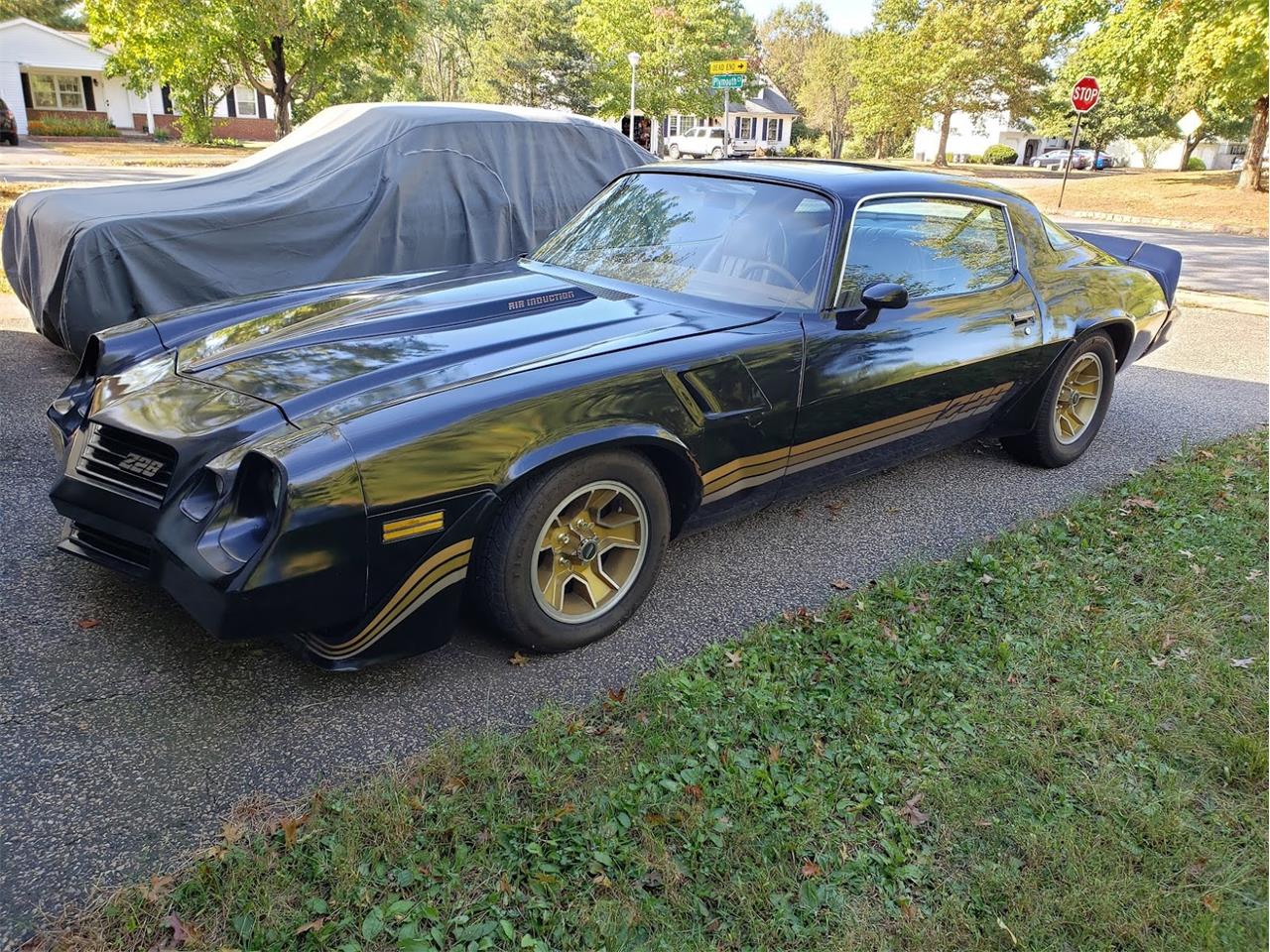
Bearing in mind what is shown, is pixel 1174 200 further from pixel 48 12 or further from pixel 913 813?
pixel 48 12

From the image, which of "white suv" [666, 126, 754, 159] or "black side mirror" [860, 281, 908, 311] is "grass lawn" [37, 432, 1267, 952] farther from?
"white suv" [666, 126, 754, 159]

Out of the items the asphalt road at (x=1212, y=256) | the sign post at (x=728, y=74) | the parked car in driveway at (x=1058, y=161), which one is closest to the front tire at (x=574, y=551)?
the asphalt road at (x=1212, y=256)

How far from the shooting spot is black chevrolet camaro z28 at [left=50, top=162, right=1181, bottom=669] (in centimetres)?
234

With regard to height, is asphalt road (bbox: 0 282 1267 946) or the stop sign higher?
the stop sign

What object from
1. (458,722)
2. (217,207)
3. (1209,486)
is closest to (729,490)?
(458,722)

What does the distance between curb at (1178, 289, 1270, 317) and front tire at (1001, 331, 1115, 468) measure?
20.3ft

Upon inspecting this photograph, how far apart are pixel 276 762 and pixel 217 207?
173 inches

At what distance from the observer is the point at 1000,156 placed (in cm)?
5500

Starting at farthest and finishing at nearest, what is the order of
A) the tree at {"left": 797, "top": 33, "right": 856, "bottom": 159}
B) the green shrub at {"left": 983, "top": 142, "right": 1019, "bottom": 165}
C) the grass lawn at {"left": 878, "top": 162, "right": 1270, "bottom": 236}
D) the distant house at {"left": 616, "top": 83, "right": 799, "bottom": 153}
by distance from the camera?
the distant house at {"left": 616, "top": 83, "right": 799, "bottom": 153} → the tree at {"left": 797, "top": 33, "right": 856, "bottom": 159} → the green shrub at {"left": 983, "top": 142, "right": 1019, "bottom": 165} → the grass lawn at {"left": 878, "top": 162, "right": 1270, "bottom": 236}

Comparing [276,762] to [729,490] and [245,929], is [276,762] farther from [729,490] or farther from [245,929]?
[729,490]

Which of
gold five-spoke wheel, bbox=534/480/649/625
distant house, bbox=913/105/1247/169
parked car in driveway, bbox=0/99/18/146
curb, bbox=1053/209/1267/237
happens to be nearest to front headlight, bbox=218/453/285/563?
gold five-spoke wheel, bbox=534/480/649/625

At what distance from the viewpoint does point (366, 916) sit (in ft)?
6.26

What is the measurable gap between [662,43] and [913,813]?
3950cm

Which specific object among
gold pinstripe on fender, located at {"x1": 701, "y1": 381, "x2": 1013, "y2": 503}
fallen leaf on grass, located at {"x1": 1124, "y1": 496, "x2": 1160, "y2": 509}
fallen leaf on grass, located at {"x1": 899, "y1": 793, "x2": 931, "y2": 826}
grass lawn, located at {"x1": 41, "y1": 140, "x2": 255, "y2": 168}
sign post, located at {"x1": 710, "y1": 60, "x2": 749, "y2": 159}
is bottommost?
fallen leaf on grass, located at {"x1": 899, "y1": 793, "x2": 931, "y2": 826}
